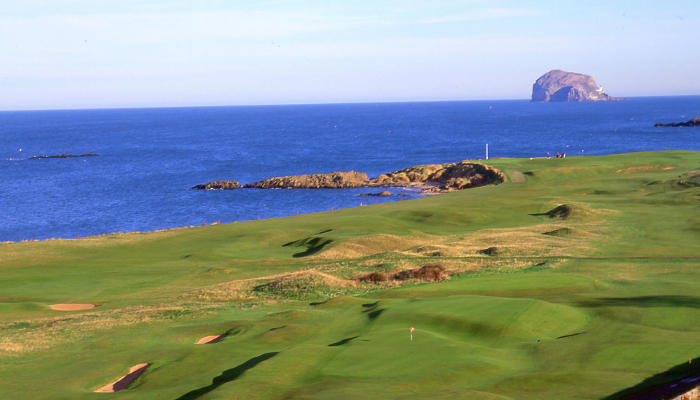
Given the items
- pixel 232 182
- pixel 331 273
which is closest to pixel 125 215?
pixel 232 182

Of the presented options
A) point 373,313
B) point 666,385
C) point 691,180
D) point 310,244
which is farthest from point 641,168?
point 666,385

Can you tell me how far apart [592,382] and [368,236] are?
29635 millimetres

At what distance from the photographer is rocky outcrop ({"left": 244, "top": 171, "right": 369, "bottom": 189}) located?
97875mm

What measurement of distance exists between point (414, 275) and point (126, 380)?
18776 millimetres

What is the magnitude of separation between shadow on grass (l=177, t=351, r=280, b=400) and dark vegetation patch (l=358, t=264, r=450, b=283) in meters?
14.6

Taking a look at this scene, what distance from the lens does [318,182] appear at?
326 feet

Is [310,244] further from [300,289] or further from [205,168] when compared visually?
[205,168]

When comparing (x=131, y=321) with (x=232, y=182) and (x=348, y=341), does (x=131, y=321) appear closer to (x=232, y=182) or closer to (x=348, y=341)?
(x=348, y=341)

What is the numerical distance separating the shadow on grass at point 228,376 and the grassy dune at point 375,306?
0.33 ft

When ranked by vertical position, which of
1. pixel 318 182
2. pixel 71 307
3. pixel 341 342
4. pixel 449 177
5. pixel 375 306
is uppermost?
pixel 341 342

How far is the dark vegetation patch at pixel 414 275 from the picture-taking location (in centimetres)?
3344

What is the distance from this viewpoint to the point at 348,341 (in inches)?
800

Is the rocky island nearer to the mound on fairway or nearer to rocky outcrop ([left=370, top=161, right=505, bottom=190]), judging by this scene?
rocky outcrop ([left=370, top=161, right=505, bottom=190])

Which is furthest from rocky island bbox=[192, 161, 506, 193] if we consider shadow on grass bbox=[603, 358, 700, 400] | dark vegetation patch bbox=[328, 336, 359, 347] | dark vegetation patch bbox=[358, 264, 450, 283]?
shadow on grass bbox=[603, 358, 700, 400]
